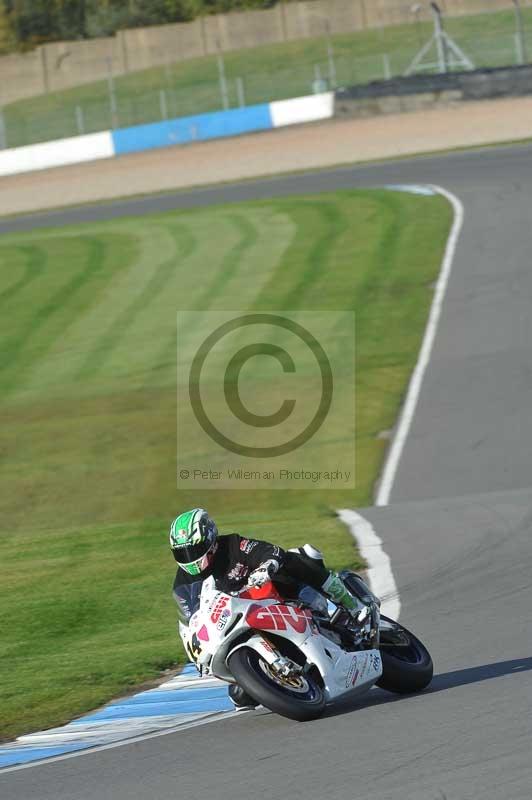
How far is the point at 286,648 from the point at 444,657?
1.76m

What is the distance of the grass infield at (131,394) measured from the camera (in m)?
10.7

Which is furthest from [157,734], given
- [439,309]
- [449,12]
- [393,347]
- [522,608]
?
[449,12]

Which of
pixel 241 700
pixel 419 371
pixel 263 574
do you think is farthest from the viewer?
pixel 419 371

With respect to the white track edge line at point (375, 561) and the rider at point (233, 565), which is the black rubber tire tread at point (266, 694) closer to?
the rider at point (233, 565)

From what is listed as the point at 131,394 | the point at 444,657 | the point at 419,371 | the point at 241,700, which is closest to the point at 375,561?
the point at 444,657

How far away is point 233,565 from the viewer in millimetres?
7387

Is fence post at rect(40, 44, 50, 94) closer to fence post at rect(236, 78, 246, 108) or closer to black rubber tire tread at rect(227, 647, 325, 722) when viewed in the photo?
fence post at rect(236, 78, 246, 108)

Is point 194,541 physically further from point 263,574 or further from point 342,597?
point 342,597

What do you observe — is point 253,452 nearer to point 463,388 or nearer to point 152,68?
point 463,388

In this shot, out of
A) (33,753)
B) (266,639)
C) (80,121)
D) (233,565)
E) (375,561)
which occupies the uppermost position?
(233,565)

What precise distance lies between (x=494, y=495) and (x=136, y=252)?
19636 mm

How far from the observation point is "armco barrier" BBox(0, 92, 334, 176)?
165 ft

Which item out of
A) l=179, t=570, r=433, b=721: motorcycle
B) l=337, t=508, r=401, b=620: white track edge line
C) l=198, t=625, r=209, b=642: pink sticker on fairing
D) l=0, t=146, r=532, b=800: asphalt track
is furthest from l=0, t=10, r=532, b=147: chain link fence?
l=198, t=625, r=209, b=642: pink sticker on fairing

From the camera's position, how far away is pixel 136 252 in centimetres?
3250
